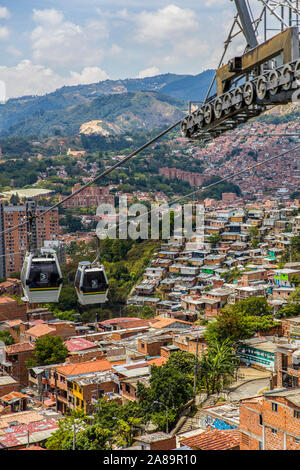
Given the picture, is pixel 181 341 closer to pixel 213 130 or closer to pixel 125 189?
pixel 213 130

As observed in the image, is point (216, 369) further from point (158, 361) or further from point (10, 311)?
point (10, 311)

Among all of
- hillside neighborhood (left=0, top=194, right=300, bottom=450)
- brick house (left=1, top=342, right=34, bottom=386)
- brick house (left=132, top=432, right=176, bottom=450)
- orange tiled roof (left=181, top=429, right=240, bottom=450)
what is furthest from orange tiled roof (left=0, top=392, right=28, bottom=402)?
orange tiled roof (left=181, top=429, right=240, bottom=450)

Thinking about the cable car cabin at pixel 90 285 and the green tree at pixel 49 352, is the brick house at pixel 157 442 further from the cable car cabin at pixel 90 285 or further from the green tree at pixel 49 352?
the green tree at pixel 49 352

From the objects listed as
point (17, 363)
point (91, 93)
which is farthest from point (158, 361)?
point (91, 93)

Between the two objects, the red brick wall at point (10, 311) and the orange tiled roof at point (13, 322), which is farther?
the red brick wall at point (10, 311)

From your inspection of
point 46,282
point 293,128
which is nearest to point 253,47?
point 46,282

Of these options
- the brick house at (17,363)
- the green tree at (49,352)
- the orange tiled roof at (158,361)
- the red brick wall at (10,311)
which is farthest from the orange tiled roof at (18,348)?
the red brick wall at (10,311)

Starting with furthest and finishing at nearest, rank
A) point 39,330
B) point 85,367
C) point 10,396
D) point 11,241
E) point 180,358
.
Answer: point 11,241
point 39,330
point 85,367
point 10,396
point 180,358

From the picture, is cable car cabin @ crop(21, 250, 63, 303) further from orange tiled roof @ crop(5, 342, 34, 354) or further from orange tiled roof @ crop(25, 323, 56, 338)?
orange tiled roof @ crop(25, 323, 56, 338)
